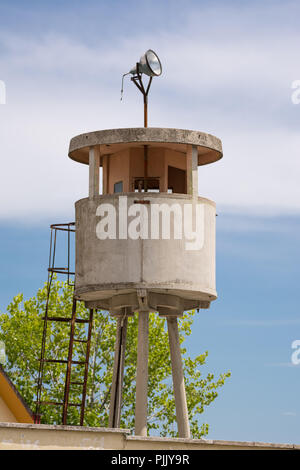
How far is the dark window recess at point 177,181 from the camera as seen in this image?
34.2 metres

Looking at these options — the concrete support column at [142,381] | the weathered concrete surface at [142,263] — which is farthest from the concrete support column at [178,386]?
the concrete support column at [142,381]

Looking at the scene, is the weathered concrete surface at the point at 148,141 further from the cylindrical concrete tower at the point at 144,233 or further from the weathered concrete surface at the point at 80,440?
the weathered concrete surface at the point at 80,440

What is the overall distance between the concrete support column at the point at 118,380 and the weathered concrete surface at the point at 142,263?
159 centimetres

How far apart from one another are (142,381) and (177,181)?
6597mm

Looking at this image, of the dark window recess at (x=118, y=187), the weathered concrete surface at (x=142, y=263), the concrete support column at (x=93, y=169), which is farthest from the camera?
the dark window recess at (x=118, y=187)

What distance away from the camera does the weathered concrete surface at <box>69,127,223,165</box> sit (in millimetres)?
32312

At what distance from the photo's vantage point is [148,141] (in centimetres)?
3228

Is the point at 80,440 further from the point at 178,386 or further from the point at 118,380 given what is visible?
the point at 178,386

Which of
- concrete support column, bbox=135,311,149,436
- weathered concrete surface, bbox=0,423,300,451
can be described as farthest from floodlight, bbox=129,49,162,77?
weathered concrete surface, bbox=0,423,300,451

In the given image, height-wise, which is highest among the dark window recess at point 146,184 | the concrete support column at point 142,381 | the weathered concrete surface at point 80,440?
the dark window recess at point 146,184

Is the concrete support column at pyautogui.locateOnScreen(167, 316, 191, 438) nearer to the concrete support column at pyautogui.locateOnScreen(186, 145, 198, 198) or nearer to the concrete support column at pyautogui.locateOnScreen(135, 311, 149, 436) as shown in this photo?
the concrete support column at pyautogui.locateOnScreen(135, 311, 149, 436)

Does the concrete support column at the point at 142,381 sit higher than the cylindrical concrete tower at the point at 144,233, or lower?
lower
